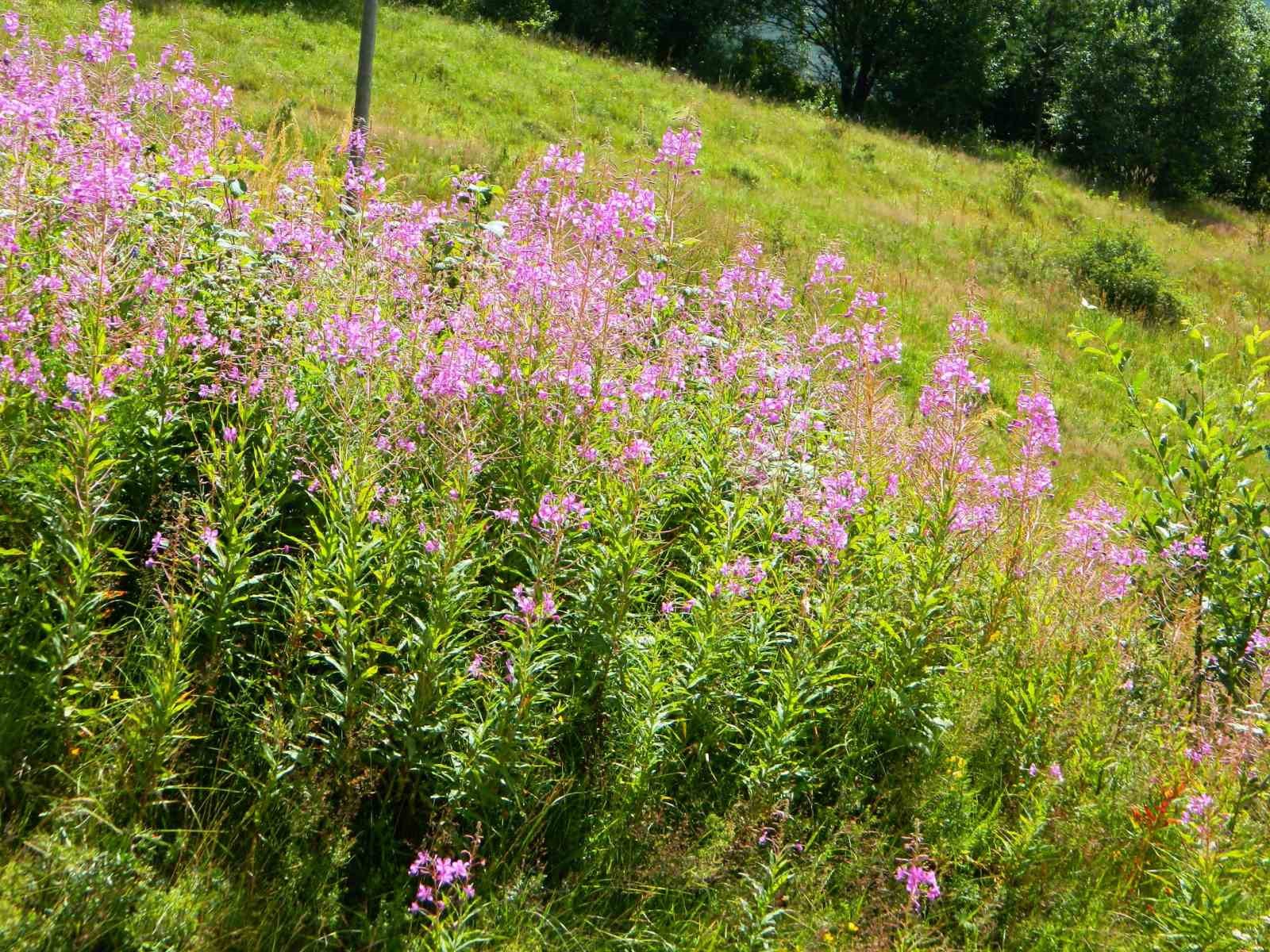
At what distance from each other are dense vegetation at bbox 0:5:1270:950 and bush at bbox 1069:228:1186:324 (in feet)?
38.8

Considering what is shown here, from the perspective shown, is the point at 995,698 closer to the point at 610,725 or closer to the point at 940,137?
the point at 610,725

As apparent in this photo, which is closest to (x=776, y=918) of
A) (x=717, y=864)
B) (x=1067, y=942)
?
(x=717, y=864)

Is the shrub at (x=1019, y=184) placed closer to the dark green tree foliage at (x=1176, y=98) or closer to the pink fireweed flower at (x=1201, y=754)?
the dark green tree foliage at (x=1176, y=98)

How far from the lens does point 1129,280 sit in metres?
15.6

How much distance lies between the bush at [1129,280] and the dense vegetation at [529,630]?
11827mm

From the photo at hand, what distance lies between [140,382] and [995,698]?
3.50 m

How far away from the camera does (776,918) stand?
9.76 ft

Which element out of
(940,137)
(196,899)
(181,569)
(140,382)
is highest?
(940,137)

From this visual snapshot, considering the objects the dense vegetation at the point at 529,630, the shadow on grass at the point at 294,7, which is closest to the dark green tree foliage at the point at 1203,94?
the shadow on grass at the point at 294,7

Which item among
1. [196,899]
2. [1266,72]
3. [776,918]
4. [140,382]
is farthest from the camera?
[1266,72]

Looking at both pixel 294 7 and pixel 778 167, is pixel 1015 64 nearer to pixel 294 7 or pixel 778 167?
pixel 778 167

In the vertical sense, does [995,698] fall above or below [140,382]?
below

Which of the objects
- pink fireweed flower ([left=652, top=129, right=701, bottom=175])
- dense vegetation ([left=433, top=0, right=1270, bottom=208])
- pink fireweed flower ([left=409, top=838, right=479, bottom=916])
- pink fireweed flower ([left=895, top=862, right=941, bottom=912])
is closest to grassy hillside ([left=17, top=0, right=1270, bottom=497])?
pink fireweed flower ([left=652, top=129, right=701, bottom=175])

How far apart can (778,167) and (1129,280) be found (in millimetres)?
6057
